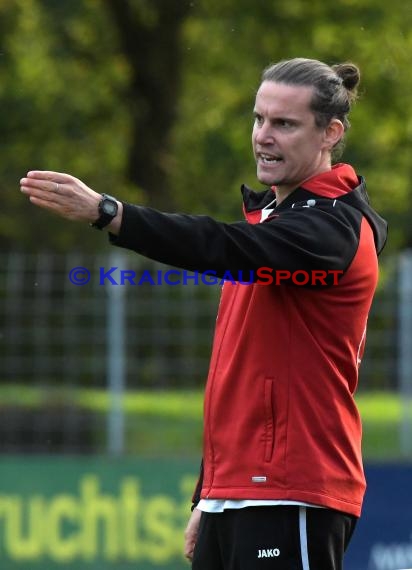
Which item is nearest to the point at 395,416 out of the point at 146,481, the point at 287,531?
the point at 146,481

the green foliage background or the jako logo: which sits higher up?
the green foliage background

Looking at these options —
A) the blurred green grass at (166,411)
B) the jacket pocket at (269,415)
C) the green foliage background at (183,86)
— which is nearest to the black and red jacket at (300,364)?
the jacket pocket at (269,415)

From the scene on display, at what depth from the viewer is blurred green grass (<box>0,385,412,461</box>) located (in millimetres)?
8117

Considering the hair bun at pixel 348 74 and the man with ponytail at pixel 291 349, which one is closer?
the man with ponytail at pixel 291 349

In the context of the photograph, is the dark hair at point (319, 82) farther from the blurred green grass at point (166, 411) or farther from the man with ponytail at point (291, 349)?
the blurred green grass at point (166, 411)

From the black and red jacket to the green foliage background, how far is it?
10.1 metres

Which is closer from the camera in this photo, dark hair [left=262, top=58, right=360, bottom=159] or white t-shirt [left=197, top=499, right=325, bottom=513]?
white t-shirt [left=197, top=499, right=325, bottom=513]

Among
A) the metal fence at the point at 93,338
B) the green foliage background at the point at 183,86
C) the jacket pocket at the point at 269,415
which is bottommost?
the jacket pocket at the point at 269,415

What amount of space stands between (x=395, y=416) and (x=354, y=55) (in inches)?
281

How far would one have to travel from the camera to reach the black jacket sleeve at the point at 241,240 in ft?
9.57

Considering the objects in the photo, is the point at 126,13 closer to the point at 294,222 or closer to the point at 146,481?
the point at 146,481

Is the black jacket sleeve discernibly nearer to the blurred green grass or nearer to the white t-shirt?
the white t-shirt

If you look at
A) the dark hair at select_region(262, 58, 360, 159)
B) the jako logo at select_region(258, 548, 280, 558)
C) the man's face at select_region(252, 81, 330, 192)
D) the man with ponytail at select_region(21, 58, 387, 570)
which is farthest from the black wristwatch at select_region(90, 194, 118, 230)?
the jako logo at select_region(258, 548, 280, 558)

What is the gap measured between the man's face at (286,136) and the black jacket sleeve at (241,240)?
0.18m
